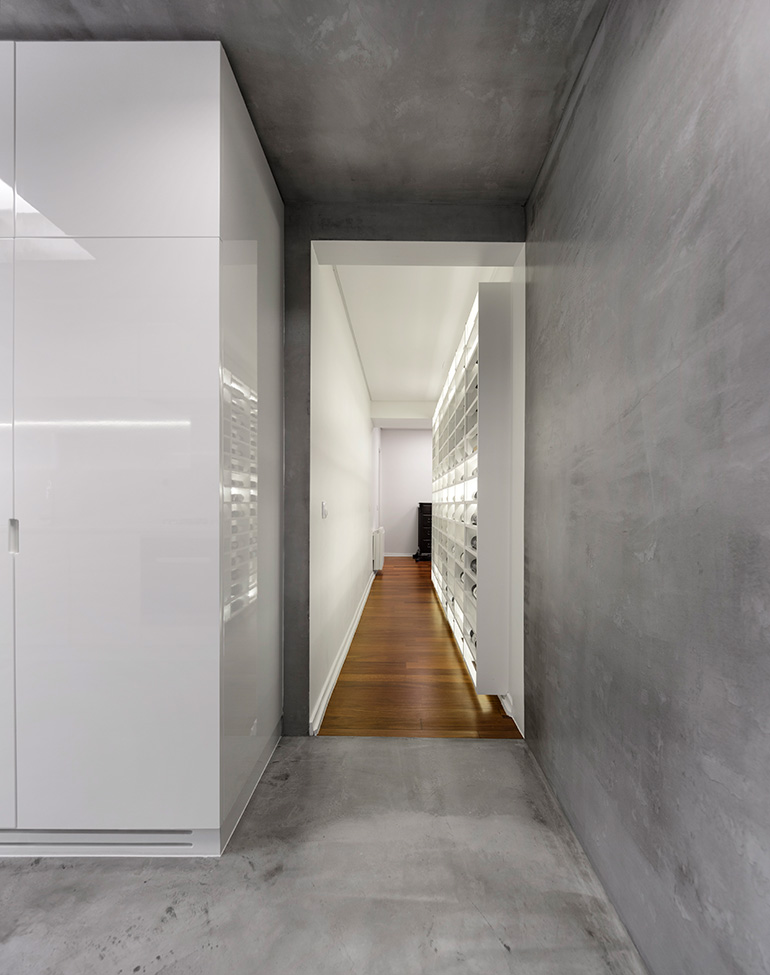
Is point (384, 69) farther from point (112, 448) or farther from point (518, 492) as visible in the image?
point (518, 492)

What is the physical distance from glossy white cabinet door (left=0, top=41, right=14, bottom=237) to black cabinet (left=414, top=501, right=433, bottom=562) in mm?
8449

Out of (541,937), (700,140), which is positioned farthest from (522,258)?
(541,937)

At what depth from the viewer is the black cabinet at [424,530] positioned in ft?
32.3

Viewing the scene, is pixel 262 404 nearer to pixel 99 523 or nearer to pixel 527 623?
pixel 99 523

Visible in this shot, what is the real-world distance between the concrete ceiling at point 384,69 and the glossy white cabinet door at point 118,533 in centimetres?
66

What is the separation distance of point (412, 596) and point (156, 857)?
4762 mm

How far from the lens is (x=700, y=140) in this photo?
1.07 meters

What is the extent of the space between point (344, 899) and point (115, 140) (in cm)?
240

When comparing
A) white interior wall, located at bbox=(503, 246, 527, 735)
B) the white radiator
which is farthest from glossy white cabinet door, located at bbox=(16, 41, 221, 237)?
the white radiator

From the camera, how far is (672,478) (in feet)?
3.85

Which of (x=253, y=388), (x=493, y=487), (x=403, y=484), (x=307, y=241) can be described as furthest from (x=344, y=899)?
(x=403, y=484)

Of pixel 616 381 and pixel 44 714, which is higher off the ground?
pixel 616 381

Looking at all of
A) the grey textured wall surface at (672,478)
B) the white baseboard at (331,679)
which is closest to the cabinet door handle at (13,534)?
the white baseboard at (331,679)

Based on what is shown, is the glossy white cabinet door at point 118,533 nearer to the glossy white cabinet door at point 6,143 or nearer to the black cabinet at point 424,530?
the glossy white cabinet door at point 6,143
